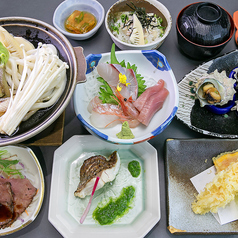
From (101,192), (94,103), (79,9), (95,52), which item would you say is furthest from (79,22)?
(101,192)

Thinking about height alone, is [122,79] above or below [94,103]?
above

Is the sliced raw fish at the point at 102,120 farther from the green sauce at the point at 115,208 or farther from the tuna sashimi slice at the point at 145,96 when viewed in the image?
the green sauce at the point at 115,208

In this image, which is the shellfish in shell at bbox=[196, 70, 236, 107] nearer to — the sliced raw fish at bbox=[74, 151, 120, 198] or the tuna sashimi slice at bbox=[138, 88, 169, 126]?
the tuna sashimi slice at bbox=[138, 88, 169, 126]

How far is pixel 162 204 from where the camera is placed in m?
1.47

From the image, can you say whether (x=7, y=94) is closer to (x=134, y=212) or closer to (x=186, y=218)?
(x=134, y=212)

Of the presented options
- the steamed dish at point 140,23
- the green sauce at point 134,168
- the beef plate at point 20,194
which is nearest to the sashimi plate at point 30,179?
the beef plate at point 20,194

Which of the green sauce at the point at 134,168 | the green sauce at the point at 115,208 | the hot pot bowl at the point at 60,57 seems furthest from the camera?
the green sauce at the point at 134,168

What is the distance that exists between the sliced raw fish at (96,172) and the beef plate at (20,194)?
29 cm

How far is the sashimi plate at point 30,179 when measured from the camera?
4.32 ft

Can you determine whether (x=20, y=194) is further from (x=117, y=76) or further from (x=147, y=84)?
(x=147, y=84)

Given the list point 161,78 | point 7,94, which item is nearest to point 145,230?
point 161,78

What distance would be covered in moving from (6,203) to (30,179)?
0.66 ft

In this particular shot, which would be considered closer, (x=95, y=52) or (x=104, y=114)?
(x=104, y=114)

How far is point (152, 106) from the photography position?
1358mm
